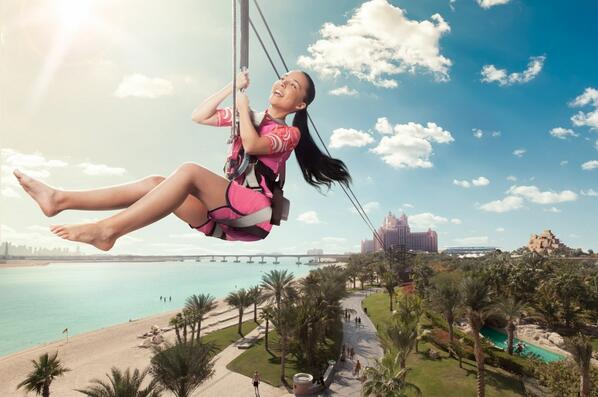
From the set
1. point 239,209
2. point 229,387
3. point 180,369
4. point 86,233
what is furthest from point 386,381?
point 86,233

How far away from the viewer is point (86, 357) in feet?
143

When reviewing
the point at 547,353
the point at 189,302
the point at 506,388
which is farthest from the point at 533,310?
the point at 189,302

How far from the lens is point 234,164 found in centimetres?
307

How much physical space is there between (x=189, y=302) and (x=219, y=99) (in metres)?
40.4

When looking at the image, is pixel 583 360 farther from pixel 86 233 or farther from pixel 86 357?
pixel 86 357

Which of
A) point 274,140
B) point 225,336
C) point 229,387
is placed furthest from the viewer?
point 225,336

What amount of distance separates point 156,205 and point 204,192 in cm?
36

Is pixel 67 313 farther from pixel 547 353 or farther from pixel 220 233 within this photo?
pixel 220 233

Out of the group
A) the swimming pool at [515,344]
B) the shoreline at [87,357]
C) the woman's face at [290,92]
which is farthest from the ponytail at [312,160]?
the swimming pool at [515,344]

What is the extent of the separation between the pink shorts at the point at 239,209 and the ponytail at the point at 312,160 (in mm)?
1175

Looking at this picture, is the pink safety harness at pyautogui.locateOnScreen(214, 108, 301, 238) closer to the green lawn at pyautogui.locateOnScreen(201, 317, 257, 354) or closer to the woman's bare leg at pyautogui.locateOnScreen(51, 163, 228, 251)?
the woman's bare leg at pyautogui.locateOnScreen(51, 163, 228, 251)

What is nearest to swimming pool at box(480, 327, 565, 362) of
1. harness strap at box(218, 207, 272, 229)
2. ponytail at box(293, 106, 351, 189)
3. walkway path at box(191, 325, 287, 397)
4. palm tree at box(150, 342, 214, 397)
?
walkway path at box(191, 325, 287, 397)

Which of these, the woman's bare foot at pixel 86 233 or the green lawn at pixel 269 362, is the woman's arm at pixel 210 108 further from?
the green lawn at pixel 269 362

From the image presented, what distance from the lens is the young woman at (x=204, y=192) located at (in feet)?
8.14
